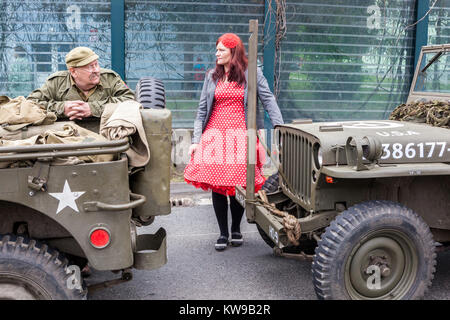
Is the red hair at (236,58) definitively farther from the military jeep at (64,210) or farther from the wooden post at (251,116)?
the military jeep at (64,210)

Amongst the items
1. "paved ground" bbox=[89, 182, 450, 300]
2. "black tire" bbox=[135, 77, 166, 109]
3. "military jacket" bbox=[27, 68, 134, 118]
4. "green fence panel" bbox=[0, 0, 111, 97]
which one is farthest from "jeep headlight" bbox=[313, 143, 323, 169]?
"green fence panel" bbox=[0, 0, 111, 97]

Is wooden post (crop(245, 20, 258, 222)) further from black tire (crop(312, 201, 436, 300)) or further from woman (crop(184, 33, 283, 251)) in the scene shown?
black tire (crop(312, 201, 436, 300))

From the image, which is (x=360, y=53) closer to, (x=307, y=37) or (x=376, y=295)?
(x=307, y=37)

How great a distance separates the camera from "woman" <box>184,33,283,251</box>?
4.45 m

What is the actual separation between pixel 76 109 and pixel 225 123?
1.42 meters

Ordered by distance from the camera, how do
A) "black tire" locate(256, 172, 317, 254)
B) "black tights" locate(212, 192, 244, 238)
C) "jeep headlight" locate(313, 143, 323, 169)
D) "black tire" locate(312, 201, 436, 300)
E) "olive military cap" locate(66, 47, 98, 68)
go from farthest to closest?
"black tights" locate(212, 192, 244, 238)
"black tire" locate(256, 172, 317, 254)
"olive military cap" locate(66, 47, 98, 68)
"jeep headlight" locate(313, 143, 323, 169)
"black tire" locate(312, 201, 436, 300)

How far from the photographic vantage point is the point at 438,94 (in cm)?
451

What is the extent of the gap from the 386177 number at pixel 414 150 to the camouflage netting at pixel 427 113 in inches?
19.3

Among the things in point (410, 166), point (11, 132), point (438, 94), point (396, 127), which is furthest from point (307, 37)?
point (11, 132)

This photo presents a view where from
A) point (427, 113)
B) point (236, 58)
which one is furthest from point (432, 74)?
point (236, 58)

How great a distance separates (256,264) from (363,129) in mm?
1478

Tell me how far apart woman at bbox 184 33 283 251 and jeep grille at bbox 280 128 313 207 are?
16.7 inches

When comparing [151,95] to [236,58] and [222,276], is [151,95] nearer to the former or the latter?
[236,58]

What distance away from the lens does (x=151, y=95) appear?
3904 millimetres
